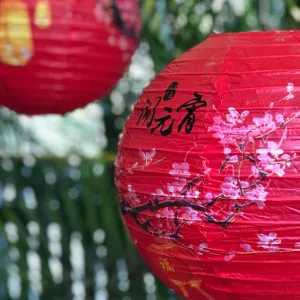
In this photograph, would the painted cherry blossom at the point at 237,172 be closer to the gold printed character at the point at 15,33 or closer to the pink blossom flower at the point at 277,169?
the pink blossom flower at the point at 277,169

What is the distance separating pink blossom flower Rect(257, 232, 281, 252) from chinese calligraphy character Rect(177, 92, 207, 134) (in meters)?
0.12

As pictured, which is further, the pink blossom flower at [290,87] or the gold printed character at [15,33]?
the gold printed character at [15,33]

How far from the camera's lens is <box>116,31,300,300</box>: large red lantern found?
59 centimetres

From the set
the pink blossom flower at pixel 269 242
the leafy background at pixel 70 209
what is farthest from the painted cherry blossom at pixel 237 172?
the leafy background at pixel 70 209

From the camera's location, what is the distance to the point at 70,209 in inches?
68.6

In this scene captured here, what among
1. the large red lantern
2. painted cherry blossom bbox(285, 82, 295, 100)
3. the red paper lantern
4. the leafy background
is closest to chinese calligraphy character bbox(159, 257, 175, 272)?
the large red lantern

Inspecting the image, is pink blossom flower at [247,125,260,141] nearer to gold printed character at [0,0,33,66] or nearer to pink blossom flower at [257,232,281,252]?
pink blossom flower at [257,232,281,252]

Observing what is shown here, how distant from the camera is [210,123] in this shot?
61cm

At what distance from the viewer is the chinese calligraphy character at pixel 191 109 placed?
621 millimetres

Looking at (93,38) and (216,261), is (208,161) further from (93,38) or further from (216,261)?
(93,38)

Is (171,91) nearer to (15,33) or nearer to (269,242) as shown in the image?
(269,242)

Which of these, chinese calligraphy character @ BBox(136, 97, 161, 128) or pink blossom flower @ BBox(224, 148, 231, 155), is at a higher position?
chinese calligraphy character @ BBox(136, 97, 161, 128)

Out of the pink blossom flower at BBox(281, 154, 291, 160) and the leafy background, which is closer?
the pink blossom flower at BBox(281, 154, 291, 160)

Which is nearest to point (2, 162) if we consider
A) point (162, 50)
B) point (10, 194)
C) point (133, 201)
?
point (10, 194)
